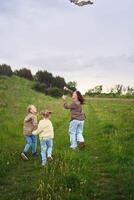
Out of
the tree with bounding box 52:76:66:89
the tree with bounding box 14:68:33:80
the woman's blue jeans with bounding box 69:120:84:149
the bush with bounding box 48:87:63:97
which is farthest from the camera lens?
the tree with bounding box 52:76:66:89

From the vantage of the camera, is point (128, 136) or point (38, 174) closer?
point (38, 174)

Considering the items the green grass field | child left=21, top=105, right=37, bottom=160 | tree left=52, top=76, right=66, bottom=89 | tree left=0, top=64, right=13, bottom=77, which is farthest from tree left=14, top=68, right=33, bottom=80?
child left=21, top=105, right=37, bottom=160

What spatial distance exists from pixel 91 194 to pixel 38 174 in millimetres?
2441

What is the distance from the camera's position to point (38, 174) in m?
11.6

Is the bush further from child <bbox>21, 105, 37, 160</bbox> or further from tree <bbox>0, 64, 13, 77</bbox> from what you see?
child <bbox>21, 105, 37, 160</bbox>

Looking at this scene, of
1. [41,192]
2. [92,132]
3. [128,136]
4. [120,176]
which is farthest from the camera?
[92,132]

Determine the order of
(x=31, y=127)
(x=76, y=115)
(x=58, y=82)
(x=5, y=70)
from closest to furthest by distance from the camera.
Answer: (x=31, y=127) → (x=76, y=115) → (x=5, y=70) → (x=58, y=82)

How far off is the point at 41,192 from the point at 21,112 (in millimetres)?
20826

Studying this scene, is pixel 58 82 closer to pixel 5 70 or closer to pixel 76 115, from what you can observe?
pixel 5 70

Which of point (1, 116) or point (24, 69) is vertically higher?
point (24, 69)

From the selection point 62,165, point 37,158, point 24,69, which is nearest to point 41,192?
point 62,165

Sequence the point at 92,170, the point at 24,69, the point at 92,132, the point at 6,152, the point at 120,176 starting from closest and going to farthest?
the point at 120,176 < the point at 92,170 < the point at 6,152 < the point at 92,132 < the point at 24,69

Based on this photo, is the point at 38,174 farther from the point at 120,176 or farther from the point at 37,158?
the point at 37,158

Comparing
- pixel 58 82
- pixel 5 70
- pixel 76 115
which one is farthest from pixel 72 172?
pixel 58 82
